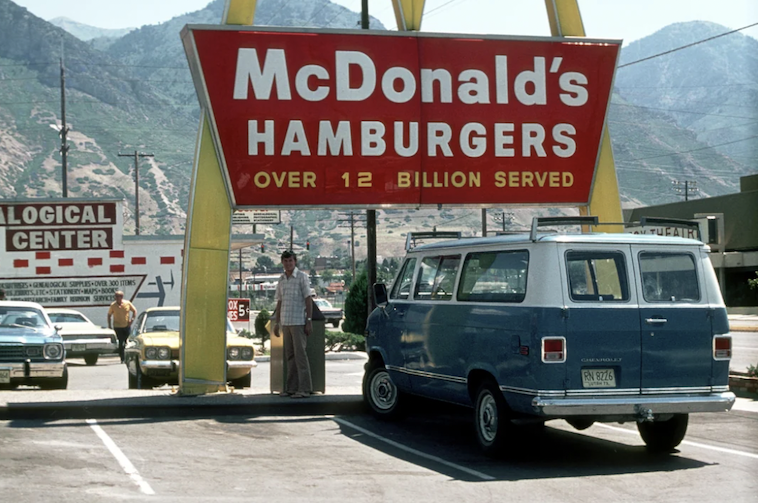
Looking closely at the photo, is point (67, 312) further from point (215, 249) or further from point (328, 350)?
point (215, 249)

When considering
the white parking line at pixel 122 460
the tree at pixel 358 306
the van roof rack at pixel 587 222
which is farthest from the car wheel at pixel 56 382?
the tree at pixel 358 306

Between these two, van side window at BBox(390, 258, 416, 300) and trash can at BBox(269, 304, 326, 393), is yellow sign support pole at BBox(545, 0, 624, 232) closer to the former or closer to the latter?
van side window at BBox(390, 258, 416, 300)

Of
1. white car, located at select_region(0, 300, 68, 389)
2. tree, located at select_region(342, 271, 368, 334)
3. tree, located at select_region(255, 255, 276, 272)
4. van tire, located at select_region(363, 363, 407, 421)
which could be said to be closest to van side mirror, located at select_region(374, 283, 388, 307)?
van tire, located at select_region(363, 363, 407, 421)

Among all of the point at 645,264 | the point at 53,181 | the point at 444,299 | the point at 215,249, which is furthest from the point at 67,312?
the point at 53,181

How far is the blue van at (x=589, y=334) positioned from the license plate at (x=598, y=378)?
0.01m

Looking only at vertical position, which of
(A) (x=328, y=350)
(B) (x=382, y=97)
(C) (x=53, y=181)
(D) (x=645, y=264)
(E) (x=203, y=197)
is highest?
(C) (x=53, y=181)

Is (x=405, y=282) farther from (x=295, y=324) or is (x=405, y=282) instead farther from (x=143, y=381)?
(x=143, y=381)

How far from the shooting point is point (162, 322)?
61.7ft

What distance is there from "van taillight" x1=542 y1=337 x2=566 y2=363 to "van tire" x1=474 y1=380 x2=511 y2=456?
839mm

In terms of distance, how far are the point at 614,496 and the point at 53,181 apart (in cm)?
20211

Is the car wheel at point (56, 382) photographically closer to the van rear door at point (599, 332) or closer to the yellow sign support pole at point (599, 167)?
the yellow sign support pole at point (599, 167)

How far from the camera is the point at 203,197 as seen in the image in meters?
14.2

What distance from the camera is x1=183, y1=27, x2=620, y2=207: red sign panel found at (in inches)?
558

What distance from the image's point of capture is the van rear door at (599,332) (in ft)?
30.7
